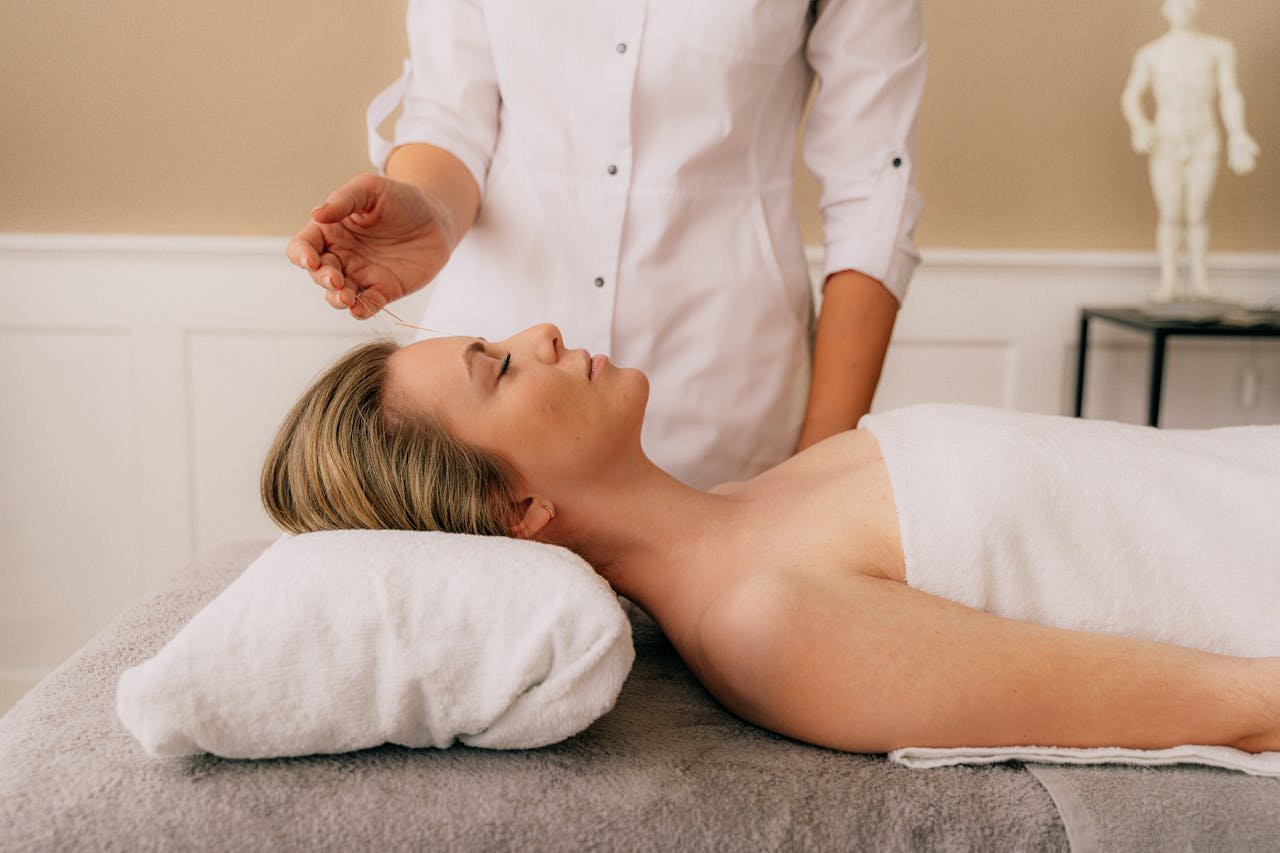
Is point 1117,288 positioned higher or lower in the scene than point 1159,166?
lower

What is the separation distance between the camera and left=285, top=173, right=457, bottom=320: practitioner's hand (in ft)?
3.99

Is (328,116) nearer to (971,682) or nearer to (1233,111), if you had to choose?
(1233,111)

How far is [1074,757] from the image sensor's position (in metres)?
1.01

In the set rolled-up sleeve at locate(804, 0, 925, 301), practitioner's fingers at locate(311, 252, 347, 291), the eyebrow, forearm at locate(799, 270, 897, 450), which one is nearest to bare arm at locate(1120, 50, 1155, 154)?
rolled-up sleeve at locate(804, 0, 925, 301)

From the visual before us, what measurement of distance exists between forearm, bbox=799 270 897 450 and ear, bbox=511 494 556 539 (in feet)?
1.68

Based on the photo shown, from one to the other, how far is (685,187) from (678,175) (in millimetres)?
20

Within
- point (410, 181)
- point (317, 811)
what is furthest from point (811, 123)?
point (317, 811)

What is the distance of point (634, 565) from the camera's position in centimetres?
133

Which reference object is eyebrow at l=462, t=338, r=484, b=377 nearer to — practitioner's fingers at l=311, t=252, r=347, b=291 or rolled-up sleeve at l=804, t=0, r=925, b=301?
practitioner's fingers at l=311, t=252, r=347, b=291

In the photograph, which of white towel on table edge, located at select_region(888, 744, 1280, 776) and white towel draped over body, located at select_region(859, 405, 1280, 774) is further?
white towel draped over body, located at select_region(859, 405, 1280, 774)

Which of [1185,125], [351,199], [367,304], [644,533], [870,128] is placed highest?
[1185,125]

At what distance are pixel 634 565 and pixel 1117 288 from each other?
1.74 m

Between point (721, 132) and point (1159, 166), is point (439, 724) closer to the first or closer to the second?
point (721, 132)

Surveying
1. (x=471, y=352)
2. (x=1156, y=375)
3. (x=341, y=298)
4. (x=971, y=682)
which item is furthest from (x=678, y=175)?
(x=1156, y=375)
